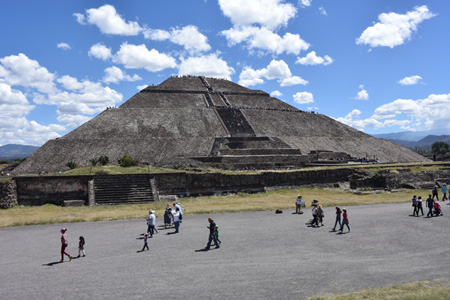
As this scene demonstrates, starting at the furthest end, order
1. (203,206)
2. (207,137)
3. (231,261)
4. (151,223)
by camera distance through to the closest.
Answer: (207,137), (203,206), (151,223), (231,261)

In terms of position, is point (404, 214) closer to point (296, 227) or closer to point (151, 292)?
point (296, 227)

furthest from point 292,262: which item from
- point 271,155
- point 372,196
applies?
point 271,155

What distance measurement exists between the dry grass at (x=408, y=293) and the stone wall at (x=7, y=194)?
2271 centimetres

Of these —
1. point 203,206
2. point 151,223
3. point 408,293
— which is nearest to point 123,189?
point 203,206

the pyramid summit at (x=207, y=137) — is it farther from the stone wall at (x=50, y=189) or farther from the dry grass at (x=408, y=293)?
the dry grass at (x=408, y=293)

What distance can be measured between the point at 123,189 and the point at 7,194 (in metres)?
7.66

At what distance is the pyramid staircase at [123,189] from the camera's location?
Answer: 2314 cm

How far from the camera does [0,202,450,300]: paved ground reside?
8461 mm

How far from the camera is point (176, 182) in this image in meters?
26.2

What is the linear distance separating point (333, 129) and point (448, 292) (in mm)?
59121

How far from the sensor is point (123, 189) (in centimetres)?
2423

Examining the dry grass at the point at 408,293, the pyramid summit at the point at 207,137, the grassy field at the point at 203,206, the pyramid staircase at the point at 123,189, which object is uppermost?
the pyramid summit at the point at 207,137

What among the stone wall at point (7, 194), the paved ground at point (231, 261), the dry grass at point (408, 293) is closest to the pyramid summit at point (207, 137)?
the stone wall at point (7, 194)

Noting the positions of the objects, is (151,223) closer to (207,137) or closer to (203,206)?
(203,206)
